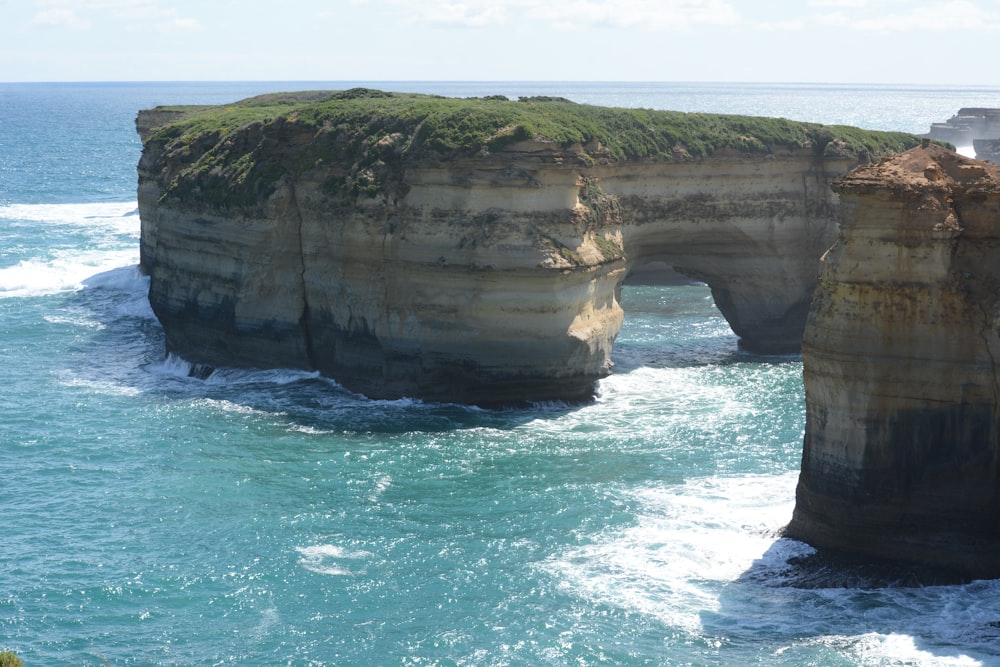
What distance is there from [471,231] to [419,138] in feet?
12.4

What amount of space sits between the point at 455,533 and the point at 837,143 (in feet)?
83.0

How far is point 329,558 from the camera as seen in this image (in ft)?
90.9

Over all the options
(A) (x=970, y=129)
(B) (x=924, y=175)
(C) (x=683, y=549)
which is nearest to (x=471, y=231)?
(C) (x=683, y=549)

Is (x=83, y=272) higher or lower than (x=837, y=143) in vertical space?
lower

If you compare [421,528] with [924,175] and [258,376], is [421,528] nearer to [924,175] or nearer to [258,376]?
[924,175]

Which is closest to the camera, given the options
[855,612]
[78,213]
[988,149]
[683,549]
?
[855,612]

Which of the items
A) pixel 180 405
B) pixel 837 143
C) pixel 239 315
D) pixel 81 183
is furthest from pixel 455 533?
pixel 81 183

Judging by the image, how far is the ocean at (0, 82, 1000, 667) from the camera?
24.0 m

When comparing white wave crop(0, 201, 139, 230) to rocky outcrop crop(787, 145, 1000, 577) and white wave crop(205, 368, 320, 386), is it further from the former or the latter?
rocky outcrop crop(787, 145, 1000, 577)

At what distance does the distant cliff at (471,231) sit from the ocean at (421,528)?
1504mm

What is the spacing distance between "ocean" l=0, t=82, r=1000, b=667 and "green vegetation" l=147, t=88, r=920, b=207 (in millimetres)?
6537

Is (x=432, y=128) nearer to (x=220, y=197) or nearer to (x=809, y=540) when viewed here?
(x=220, y=197)

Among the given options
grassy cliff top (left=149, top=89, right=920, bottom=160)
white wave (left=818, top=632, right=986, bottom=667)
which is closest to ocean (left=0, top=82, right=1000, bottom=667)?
white wave (left=818, top=632, right=986, bottom=667)

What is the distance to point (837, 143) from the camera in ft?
157
